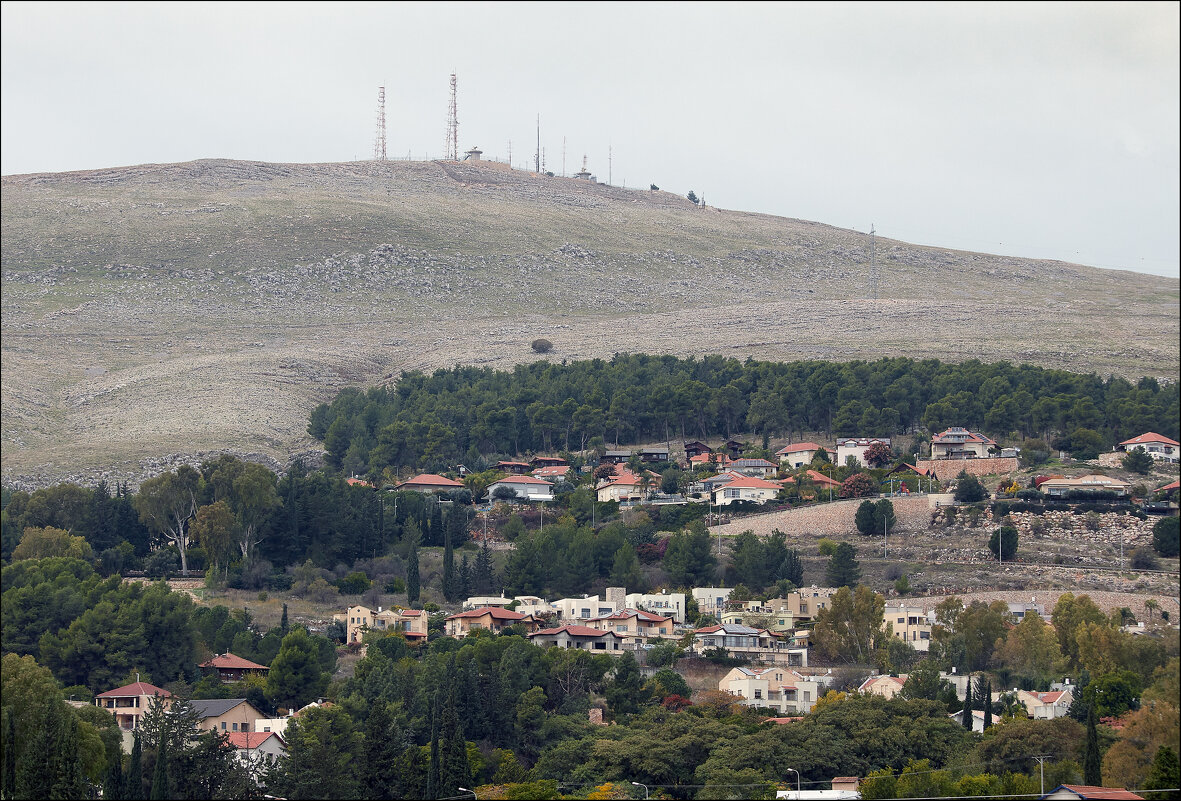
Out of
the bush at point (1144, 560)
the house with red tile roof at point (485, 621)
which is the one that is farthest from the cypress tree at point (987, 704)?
the house with red tile roof at point (485, 621)

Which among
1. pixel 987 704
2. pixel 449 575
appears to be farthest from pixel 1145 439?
pixel 449 575

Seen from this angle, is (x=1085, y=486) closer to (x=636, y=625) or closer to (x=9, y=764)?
(x=636, y=625)

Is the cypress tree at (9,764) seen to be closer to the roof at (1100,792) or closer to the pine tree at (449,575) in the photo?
the roof at (1100,792)

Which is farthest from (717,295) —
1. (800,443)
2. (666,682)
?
(666,682)

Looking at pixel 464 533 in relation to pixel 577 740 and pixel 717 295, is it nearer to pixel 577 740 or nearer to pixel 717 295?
pixel 577 740

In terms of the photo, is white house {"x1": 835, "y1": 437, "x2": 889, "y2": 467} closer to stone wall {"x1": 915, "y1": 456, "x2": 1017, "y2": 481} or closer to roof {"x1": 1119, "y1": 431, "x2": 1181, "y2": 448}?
stone wall {"x1": 915, "y1": 456, "x2": 1017, "y2": 481}

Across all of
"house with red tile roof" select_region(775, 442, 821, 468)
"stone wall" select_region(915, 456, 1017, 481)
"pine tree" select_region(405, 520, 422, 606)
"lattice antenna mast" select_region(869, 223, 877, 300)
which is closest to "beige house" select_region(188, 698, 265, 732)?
"pine tree" select_region(405, 520, 422, 606)
